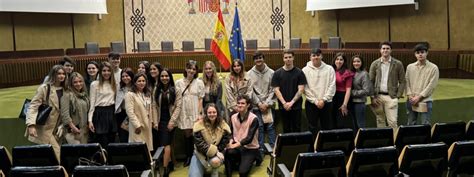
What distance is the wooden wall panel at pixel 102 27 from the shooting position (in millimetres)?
13258

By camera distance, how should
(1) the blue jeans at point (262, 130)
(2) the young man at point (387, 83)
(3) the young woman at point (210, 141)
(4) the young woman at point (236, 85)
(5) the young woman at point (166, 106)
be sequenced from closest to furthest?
(3) the young woman at point (210, 141) → (5) the young woman at point (166, 106) → (4) the young woman at point (236, 85) → (1) the blue jeans at point (262, 130) → (2) the young man at point (387, 83)

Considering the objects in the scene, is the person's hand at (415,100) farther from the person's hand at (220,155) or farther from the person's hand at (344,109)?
the person's hand at (220,155)

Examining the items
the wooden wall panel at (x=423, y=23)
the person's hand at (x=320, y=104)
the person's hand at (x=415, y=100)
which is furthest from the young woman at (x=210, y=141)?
the wooden wall panel at (x=423, y=23)

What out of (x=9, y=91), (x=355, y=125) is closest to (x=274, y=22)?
(x=9, y=91)

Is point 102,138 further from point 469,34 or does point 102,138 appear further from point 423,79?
point 469,34

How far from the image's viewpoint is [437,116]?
7.09m

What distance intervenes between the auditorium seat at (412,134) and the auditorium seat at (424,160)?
0.75 m

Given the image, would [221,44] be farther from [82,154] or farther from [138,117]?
[82,154]

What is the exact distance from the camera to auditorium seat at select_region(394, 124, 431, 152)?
460 centimetres

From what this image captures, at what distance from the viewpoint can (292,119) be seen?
5.88m

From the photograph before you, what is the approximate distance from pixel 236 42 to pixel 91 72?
372 centimetres

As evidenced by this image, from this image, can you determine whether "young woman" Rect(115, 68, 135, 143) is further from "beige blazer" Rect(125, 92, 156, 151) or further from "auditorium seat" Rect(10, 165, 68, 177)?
"auditorium seat" Rect(10, 165, 68, 177)

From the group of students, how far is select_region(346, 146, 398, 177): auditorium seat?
166 centimetres

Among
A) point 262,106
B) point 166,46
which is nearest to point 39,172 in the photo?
point 262,106
